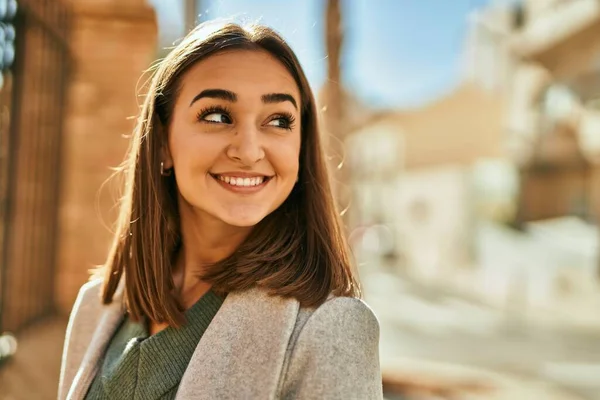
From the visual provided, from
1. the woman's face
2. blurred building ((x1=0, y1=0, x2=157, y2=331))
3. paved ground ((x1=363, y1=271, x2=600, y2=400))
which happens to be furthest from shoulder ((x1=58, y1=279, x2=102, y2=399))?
paved ground ((x1=363, y1=271, x2=600, y2=400))

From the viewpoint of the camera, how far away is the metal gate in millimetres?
4211

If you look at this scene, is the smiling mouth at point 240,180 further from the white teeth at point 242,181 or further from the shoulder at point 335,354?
the shoulder at point 335,354

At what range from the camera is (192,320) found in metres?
1.63

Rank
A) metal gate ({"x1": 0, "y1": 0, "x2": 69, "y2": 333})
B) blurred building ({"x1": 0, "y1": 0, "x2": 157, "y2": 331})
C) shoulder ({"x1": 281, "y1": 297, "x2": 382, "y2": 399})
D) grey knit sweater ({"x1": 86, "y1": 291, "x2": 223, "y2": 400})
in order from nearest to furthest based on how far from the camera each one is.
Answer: shoulder ({"x1": 281, "y1": 297, "x2": 382, "y2": 399}) < grey knit sweater ({"x1": 86, "y1": 291, "x2": 223, "y2": 400}) < metal gate ({"x1": 0, "y1": 0, "x2": 69, "y2": 333}) < blurred building ({"x1": 0, "y1": 0, "x2": 157, "y2": 331})

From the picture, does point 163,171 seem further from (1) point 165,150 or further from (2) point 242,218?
(2) point 242,218

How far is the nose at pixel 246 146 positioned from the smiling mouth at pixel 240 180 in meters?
0.04

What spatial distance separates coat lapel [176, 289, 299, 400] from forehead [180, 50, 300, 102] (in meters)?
0.51

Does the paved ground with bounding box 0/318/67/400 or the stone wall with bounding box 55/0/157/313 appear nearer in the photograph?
A: the paved ground with bounding box 0/318/67/400

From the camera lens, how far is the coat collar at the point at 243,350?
4.55 ft

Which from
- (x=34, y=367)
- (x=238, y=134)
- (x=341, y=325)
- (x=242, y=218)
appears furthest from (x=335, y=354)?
(x=34, y=367)

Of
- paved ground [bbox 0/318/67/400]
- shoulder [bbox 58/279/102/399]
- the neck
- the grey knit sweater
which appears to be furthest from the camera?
paved ground [bbox 0/318/67/400]

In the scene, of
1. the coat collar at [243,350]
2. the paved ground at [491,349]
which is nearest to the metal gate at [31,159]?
the coat collar at [243,350]

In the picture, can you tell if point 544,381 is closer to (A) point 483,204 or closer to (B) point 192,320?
(B) point 192,320

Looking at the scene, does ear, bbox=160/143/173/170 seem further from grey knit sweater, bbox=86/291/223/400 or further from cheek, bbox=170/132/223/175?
grey knit sweater, bbox=86/291/223/400
